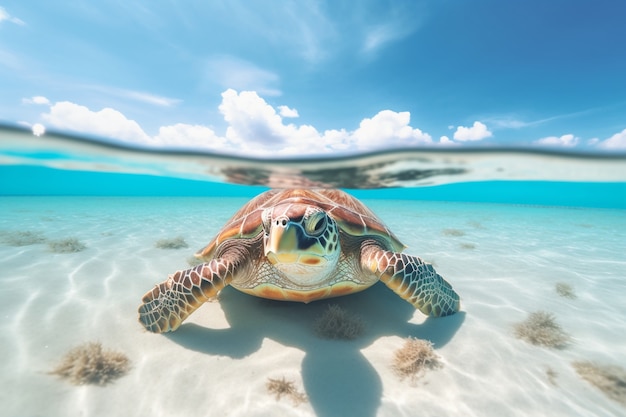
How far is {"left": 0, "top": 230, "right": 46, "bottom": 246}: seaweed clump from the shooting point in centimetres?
698

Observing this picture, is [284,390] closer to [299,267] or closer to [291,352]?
[291,352]

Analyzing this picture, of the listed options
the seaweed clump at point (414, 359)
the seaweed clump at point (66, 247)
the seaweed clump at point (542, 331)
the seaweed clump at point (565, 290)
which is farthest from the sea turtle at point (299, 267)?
the seaweed clump at point (66, 247)

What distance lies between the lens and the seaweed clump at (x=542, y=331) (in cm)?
311

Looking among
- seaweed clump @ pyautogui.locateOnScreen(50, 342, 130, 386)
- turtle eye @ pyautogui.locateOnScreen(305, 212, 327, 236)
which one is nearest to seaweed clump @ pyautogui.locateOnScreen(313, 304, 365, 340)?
turtle eye @ pyautogui.locateOnScreen(305, 212, 327, 236)

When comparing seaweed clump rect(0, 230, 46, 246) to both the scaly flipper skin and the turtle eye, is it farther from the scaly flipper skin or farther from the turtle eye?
the scaly flipper skin

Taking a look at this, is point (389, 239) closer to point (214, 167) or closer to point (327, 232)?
point (327, 232)

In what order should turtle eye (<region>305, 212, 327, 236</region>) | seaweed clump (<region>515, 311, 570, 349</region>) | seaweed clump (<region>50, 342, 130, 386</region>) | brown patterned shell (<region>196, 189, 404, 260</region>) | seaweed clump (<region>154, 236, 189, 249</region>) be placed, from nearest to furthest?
1. turtle eye (<region>305, 212, 327, 236</region>)
2. seaweed clump (<region>50, 342, 130, 386</region>)
3. seaweed clump (<region>515, 311, 570, 349</region>)
4. brown patterned shell (<region>196, 189, 404, 260</region>)
5. seaweed clump (<region>154, 236, 189, 249</region>)

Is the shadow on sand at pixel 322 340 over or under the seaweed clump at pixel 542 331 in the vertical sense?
under

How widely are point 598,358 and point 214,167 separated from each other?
8.94m

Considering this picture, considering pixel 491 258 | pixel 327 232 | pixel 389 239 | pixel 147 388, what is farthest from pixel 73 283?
pixel 491 258

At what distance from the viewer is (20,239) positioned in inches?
289

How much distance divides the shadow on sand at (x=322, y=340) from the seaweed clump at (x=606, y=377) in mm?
1146

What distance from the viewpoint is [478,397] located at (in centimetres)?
232

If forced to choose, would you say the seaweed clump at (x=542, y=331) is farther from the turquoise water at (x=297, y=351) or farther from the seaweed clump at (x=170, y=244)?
the seaweed clump at (x=170, y=244)
